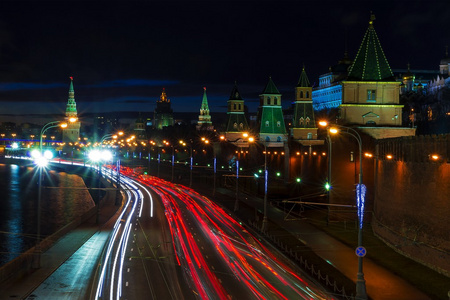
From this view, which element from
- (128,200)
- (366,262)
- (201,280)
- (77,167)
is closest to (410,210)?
(366,262)

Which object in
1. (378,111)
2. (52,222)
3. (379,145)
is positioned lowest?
(52,222)

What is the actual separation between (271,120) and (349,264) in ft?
248

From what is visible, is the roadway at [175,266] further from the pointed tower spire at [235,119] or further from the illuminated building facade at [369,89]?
the pointed tower spire at [235,119]

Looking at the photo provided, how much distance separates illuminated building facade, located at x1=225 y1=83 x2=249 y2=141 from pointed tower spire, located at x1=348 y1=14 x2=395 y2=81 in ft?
203

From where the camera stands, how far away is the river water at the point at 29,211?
176 feet

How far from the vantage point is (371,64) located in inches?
2175

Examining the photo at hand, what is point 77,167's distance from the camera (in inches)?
6604

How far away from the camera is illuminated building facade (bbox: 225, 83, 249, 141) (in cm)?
11756

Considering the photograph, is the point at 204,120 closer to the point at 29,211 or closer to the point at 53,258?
the point at 29,211

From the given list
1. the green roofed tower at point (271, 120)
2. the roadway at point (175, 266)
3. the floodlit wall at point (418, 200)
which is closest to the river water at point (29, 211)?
the roadway at point (175, 266)

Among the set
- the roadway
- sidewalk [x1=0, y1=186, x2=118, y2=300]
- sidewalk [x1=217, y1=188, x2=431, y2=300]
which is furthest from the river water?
sidewalk [x1=217, y1=188, x2=431, y2=300]

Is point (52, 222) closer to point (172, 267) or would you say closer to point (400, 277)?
point (172, 267)

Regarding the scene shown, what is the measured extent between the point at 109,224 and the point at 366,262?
937 inches

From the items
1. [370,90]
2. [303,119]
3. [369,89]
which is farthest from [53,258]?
[303,119]
